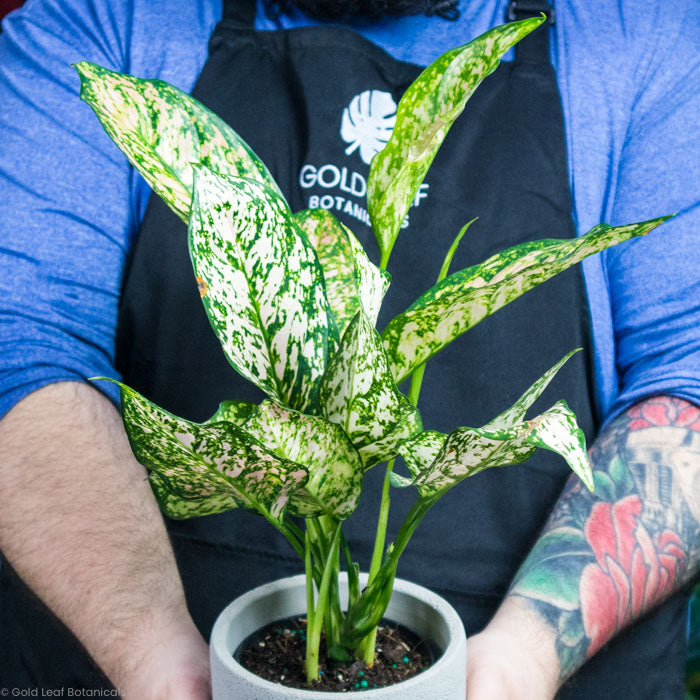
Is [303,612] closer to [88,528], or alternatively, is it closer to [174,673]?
[174,673]

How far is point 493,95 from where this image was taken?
0.88 m

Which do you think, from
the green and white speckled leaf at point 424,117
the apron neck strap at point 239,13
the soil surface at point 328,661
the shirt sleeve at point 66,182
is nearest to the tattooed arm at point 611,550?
the soil surface at point 328,661

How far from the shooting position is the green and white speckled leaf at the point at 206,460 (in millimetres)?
307

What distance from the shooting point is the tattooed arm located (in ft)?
2.19

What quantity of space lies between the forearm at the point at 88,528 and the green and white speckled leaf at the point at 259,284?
366 millimetres

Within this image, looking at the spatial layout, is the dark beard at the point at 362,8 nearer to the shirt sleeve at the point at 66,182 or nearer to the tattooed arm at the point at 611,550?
the shirt sleeve at the point at 66,182

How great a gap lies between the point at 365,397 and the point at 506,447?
0.22ft

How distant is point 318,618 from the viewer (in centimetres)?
41

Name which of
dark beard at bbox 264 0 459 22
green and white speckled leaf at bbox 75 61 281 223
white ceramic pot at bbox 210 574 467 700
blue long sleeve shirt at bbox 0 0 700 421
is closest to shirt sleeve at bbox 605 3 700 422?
blue long sleeve shirt at bbox 0 0 700 421

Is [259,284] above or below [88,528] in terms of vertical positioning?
above

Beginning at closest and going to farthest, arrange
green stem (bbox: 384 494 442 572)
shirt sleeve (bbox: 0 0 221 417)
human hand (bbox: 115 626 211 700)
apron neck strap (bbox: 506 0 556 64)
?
1. green stem (bbox: 384 494 442 572)
2. human hand (bbox: 115 626 211 700)
3. shirt sleeve (bbox: 0 0 221 417)
4. apron neck strap (bbox: 506 0 556 64)

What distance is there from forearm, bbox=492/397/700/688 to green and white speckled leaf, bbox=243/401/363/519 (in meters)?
0.37

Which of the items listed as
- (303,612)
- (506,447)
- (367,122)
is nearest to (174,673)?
(303,612)
